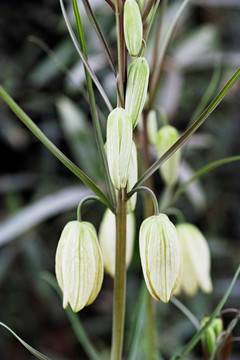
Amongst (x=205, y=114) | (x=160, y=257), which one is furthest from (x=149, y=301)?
(x=205, y=114)

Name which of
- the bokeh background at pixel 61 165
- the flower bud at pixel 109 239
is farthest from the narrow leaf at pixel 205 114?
the bokeh background at pixel 61 165

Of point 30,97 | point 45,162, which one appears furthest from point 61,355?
point 30,97

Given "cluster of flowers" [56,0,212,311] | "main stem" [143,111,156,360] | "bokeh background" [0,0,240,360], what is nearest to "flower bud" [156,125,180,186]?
"main stem" [143,111,156,360]

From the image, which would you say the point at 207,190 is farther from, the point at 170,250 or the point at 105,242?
the point at 170,250

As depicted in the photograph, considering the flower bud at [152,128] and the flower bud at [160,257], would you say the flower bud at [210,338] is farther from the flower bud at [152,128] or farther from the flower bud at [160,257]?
the flower bud at [152,128]

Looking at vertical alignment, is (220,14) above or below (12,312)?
above
